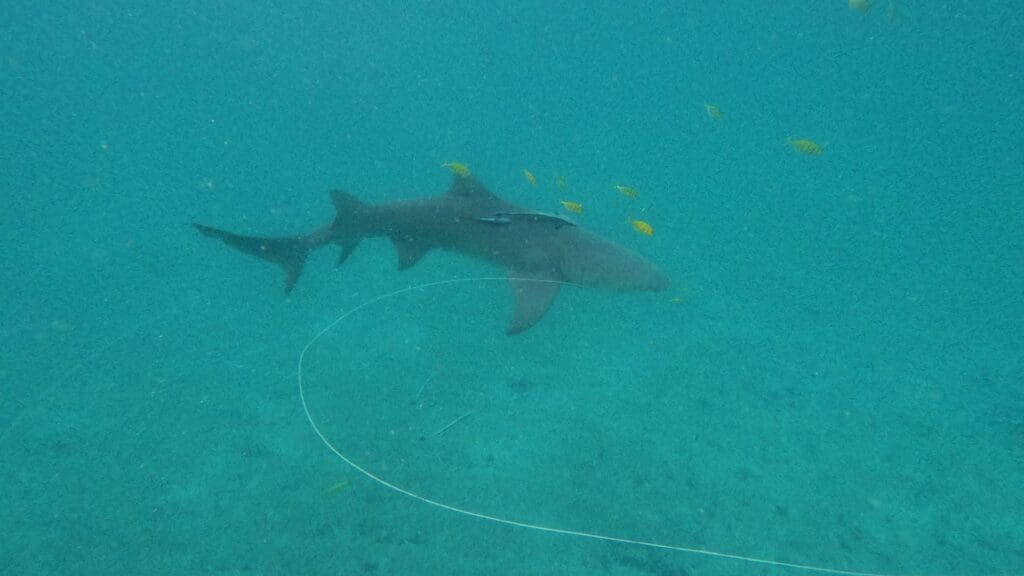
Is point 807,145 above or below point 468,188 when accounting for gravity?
above

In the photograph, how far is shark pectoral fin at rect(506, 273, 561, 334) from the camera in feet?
23.8

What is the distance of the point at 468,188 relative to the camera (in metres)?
8.06

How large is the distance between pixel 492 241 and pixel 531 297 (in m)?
1.25

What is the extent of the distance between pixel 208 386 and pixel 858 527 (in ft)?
28.6

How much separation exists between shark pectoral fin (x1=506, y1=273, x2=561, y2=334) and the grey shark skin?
0.02 meters

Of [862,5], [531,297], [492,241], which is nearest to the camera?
[531,297]

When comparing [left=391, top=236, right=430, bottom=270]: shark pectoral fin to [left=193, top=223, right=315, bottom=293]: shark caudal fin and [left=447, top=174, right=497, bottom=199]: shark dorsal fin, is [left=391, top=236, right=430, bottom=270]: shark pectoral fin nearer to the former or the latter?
[left=447, top=174, right=497, bottom=199]: shark dorsal fin

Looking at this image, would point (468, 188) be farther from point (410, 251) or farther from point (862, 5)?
point (862, 5)

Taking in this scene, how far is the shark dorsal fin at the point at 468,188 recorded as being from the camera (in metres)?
8.00

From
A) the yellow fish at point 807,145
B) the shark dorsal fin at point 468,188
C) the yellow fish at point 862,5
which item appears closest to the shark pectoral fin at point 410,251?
the shark dorsal fin at point 468,188

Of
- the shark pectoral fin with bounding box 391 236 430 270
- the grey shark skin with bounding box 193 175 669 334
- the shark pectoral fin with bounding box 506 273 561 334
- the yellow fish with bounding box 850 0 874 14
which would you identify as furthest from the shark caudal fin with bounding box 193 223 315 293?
the yellow fish with bounding box 850 0 874 14

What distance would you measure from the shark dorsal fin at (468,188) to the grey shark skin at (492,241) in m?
0.02

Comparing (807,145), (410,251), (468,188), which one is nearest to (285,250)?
(410,251)

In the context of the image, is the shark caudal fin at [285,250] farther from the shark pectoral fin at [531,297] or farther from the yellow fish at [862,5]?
the yellow fish at [862,5]
